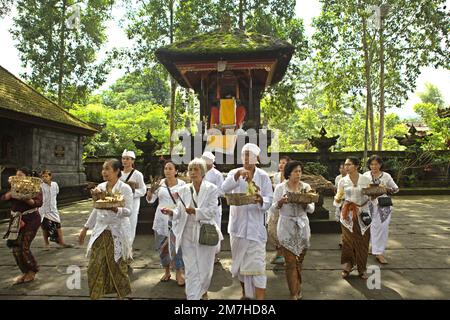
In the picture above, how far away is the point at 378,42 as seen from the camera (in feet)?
64.6

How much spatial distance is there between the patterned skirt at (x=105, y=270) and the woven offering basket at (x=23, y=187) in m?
1.78

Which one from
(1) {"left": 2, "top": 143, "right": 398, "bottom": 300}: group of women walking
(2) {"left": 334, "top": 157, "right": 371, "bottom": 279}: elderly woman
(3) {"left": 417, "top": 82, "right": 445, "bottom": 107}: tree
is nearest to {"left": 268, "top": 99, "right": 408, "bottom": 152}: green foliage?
(3) {"left": 417, "top": 82, "right": 445, "bottom": 107}: tree

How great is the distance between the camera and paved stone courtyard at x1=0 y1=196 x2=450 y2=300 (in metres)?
4.19

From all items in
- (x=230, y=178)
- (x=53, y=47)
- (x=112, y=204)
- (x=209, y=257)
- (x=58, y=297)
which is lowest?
(x=58, y=297)

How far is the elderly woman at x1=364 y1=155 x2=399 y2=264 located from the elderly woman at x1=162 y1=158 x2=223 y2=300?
334 centimetres

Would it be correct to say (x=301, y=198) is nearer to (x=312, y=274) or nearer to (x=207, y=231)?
Answer: (x=207, y=231)

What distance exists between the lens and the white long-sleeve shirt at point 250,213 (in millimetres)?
3885

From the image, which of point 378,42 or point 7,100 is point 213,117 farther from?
point 378,42

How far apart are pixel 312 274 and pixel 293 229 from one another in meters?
1.44

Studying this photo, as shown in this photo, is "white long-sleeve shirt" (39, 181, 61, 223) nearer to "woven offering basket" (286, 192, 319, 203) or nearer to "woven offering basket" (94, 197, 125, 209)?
"woven offering basket" (94, 197, 125, 209)

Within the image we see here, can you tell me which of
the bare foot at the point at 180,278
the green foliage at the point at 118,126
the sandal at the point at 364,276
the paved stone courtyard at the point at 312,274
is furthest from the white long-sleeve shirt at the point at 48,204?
the green foliage at the point at 118,126

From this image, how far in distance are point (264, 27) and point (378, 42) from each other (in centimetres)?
737

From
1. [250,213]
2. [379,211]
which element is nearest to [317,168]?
[379,211]
